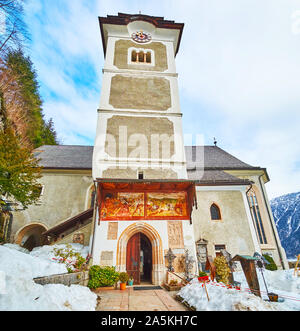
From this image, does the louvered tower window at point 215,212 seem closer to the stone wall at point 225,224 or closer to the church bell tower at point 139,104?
the stone wall at point 225,224

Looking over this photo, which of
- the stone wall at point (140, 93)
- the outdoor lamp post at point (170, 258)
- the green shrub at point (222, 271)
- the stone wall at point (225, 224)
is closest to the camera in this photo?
the green shrub at point (222, 271)

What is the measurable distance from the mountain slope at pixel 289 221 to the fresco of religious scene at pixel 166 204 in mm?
79550

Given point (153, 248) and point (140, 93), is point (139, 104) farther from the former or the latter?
point (153, 248)

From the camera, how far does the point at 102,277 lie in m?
8.40

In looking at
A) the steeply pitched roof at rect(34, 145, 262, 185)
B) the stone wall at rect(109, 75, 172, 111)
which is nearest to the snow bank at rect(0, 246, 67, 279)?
the steeply pitched roof at rect(34, 145, 262, 185)

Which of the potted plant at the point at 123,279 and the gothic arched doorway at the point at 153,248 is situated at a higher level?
the gothic arched doorway at the point at 153,248

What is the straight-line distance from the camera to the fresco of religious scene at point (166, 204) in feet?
34.4

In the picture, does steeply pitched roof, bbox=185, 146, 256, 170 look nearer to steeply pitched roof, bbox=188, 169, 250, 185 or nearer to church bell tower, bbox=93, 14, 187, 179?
steeply pitched roof, bbox=188, 169, 250, 185

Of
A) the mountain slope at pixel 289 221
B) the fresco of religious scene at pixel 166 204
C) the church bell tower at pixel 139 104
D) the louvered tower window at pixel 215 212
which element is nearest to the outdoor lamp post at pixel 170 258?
the fresco of religious scene at pixel 166 204

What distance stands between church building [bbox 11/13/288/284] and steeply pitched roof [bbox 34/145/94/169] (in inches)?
6.3

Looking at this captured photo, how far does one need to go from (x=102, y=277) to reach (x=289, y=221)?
352 ft

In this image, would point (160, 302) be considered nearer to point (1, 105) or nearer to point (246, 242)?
point (246, 242)

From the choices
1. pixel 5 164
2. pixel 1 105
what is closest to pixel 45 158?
pixel 1 105
